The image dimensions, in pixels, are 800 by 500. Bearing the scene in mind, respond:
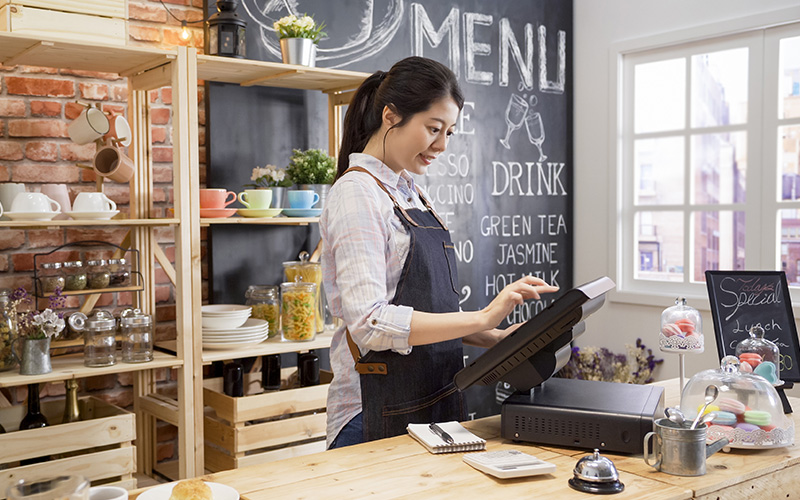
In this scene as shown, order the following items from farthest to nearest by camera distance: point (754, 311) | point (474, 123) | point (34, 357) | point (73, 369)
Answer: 1. point (474, 123)
2. point (73, 369)
3. point (34, 357)
4. point (754, 311)

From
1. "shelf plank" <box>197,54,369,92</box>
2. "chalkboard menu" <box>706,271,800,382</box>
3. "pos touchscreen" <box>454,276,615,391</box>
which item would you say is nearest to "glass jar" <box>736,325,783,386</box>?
"chalkboard menu" <box>706,271,800,382</box>

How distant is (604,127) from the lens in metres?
4.74

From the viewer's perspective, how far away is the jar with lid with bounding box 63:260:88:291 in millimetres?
2709

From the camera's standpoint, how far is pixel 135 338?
8.98 feet

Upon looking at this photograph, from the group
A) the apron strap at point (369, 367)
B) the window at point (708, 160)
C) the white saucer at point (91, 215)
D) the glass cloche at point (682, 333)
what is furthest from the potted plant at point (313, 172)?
the window at point (708, 160)

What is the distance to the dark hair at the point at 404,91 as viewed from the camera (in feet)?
6.48

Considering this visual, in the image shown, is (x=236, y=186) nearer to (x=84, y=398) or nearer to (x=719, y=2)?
(x=84, y=398)

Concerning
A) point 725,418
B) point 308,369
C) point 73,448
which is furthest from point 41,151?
point 725,418

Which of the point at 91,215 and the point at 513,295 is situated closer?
the point at 513,295

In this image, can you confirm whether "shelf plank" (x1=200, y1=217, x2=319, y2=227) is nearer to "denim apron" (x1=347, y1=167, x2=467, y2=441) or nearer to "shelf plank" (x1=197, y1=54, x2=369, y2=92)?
"shelf plank" (x1=197, y1=54, x2=369, y2=92)

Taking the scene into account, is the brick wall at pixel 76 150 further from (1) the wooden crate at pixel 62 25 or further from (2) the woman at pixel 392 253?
(2) the woman at pixel 392 253

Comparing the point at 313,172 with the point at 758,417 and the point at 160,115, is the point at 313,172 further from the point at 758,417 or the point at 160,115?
the point at 758,417

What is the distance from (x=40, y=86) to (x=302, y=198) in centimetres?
105

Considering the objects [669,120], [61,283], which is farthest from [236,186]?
[669,120]
